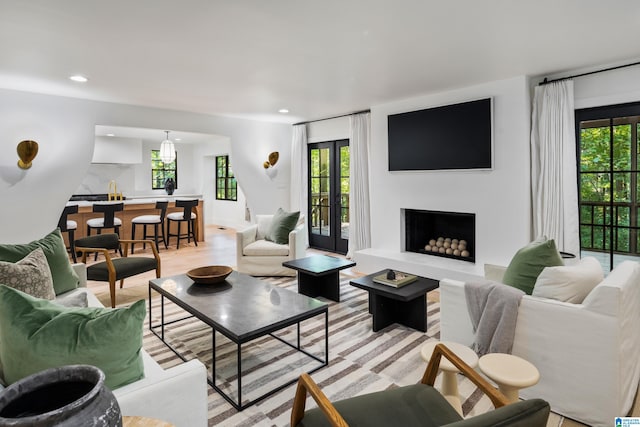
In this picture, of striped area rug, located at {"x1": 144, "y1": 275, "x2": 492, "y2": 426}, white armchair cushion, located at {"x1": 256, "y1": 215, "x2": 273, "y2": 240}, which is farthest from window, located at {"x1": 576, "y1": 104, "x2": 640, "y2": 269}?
white armchair cushion, located at {"x1": 256, "y1": 215, "x2": 273, "y2": 240}

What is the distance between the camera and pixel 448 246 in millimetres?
5020

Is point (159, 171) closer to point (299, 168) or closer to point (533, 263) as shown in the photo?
point (299, 168)

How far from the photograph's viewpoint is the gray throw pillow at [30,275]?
2.10 metres

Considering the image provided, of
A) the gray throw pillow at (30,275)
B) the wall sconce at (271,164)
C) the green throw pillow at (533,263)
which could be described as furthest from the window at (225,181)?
the green throw pillow at (533,263)

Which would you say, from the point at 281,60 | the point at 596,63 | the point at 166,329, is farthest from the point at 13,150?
the point at 596,63

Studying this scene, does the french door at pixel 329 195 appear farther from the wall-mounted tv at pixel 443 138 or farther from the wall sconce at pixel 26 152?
the wall sconce at pixel 26 152

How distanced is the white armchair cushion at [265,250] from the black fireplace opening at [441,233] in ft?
5.81

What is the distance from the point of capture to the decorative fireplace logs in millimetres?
4855

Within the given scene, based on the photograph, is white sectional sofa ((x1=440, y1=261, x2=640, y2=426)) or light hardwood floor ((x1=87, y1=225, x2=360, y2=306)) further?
light hardwood floor ((x1=87, y1=225, x2=360, y2=306))

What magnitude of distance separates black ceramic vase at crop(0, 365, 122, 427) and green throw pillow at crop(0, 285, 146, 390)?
0.35 metres

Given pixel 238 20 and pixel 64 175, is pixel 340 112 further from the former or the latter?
pixel 64 175

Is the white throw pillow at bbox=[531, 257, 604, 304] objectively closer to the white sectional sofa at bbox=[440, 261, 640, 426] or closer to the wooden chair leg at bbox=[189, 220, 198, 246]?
the white sectional sofa at bbox=[440, 261, 640, 426]

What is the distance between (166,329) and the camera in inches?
133

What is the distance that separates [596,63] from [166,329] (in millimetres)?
4788
